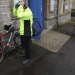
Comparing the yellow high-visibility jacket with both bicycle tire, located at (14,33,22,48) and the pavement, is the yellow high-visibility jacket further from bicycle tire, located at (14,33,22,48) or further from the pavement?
bicycle tire, located at (14,33,22,48)

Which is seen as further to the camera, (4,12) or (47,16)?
(47,16)

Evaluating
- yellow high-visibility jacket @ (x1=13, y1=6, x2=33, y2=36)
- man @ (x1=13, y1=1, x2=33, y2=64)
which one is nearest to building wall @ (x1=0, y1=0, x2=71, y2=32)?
man @ (x1=13, y1=1, x2=33, y2=64)

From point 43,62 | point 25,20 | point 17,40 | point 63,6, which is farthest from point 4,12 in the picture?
point 63,6

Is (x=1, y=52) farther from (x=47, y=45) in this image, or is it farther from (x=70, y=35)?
(x=70, y=35)

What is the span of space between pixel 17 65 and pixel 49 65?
108 cm

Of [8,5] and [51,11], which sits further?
[51,11]

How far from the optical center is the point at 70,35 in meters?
9.19

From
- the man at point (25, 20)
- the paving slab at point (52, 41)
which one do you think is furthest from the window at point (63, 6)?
the man at point (25, 20)

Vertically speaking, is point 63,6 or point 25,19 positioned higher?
point 63,6

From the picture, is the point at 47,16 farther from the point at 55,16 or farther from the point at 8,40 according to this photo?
the point at 8,40

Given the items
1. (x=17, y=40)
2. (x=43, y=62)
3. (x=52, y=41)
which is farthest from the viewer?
(x=52, y=41)

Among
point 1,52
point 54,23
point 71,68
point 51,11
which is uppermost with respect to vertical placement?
point 51,11

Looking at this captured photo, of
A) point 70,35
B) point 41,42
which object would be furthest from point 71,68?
point 70,35

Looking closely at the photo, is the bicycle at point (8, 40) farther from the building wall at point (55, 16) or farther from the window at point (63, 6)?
the window at point (63, 6)
